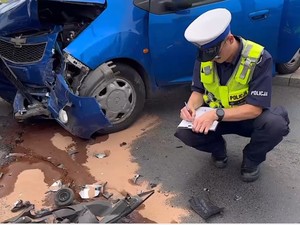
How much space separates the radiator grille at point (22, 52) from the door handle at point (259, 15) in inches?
76.7

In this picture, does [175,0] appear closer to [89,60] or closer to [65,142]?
[89,60]

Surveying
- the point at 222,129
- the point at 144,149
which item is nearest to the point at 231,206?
the point at 222,129

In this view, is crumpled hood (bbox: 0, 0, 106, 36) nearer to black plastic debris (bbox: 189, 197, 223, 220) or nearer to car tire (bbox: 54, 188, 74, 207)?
car tire (bbox: 54, 188, 74, 207)

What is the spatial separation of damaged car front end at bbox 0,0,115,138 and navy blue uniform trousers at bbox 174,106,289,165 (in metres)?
0.87

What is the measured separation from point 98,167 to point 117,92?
0.71 m

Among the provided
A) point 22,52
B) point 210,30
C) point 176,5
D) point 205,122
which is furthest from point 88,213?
point 176,5

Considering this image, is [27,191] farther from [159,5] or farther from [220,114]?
[159,5]

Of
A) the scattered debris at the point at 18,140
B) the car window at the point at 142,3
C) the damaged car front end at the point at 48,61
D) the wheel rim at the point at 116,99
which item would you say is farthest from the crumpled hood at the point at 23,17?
the scattered debris at the point at 18,140

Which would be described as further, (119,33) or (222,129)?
(119,33)

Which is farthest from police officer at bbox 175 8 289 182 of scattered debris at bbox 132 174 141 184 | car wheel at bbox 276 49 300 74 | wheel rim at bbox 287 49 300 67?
wheel rim at bbox 287 49 300 67

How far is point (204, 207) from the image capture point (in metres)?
3.06

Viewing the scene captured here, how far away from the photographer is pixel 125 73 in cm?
396

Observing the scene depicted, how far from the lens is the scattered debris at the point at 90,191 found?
3.27m

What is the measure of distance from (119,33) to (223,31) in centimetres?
126
